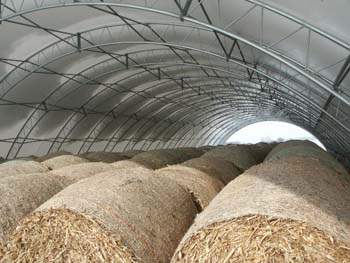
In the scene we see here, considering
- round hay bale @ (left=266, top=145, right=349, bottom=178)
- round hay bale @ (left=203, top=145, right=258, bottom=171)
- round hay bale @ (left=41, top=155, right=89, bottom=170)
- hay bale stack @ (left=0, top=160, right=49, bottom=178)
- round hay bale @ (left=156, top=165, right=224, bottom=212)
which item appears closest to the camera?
round hay bale @ (left=156, top=165, right=224, bottom=212)

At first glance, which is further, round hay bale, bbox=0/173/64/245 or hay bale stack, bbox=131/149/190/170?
hay bale stack, bbox=131/149/190/170

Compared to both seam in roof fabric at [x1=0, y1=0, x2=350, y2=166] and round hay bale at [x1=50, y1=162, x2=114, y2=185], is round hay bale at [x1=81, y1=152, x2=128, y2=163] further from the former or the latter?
round hay bale at [x1=50, y1=162, x2=114, y2=185]

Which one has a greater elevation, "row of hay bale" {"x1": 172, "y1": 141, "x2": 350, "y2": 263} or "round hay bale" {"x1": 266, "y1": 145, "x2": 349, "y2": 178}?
"round hay bale" {"x1": 266, "y1": 145, "x2": 349, "y2": 178}

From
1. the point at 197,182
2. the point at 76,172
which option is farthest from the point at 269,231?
the point at 76,172

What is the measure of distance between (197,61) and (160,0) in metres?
9.08

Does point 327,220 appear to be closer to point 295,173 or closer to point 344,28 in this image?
point 295,173

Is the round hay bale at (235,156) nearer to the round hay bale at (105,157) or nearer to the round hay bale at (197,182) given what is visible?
the round hay bale at (197,182)

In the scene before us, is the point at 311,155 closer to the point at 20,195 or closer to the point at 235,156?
the point at 235,156

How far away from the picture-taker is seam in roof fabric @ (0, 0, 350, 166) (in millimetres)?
11820

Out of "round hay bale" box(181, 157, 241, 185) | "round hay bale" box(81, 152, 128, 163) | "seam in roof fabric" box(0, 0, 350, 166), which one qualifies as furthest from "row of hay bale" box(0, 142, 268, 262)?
"round hay bale" box(81, 152, 128, 163)

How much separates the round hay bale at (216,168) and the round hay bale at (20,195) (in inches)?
121

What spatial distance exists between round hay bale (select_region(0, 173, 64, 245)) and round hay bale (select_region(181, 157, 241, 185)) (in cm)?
308

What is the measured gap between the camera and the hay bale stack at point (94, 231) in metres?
4.61

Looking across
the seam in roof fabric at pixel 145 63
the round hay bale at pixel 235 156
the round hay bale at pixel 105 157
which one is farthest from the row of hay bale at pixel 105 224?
the round hay bale at pixel 105 157
